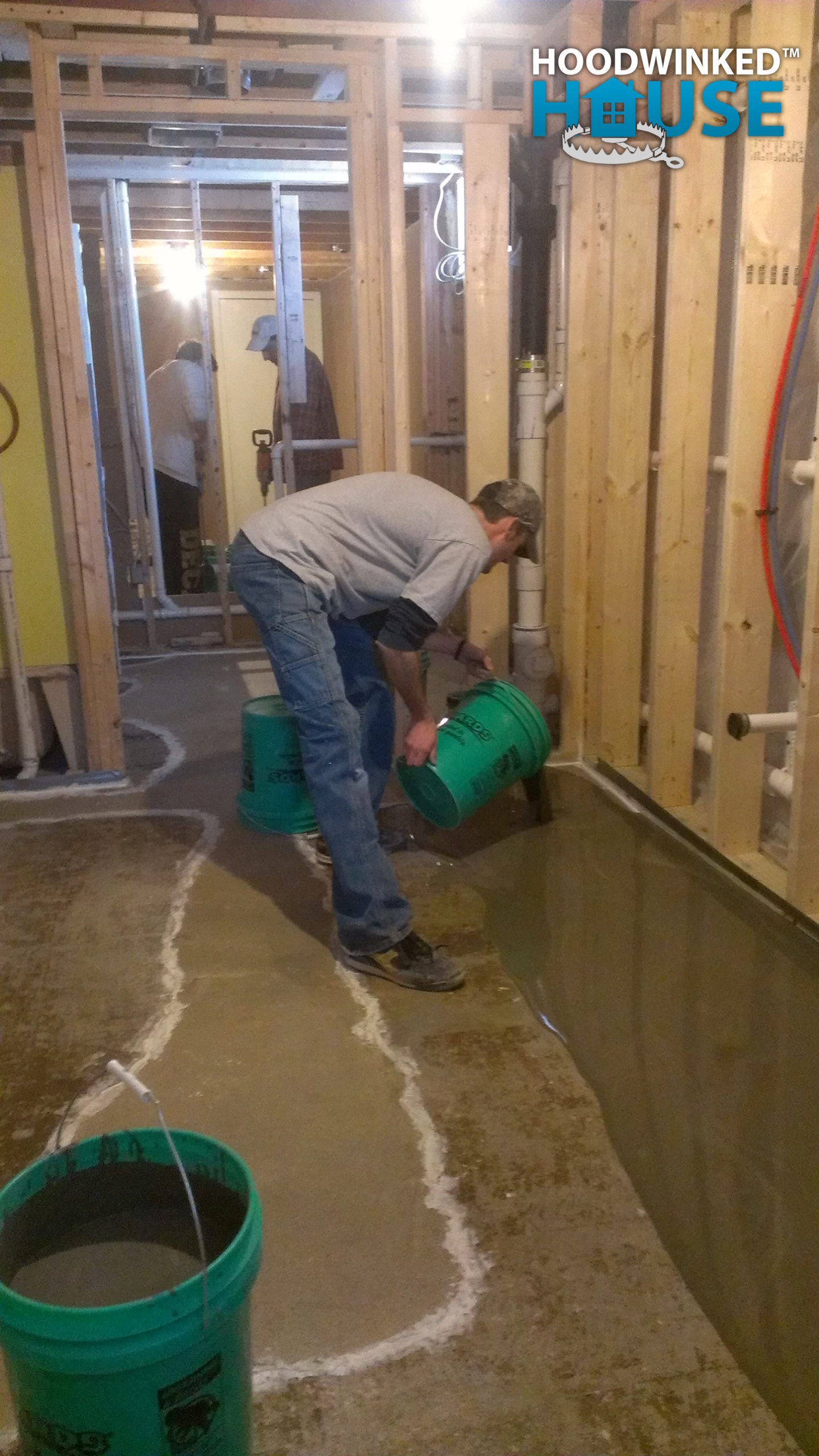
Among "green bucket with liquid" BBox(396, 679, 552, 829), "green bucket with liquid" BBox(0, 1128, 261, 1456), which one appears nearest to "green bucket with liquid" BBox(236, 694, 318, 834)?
"green bucket with liquid" BBox(396, 679, 552, 829)

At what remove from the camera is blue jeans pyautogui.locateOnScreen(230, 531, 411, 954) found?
249cm

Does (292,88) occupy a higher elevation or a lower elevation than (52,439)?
higher

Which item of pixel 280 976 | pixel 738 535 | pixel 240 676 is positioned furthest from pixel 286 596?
pixel 240 676

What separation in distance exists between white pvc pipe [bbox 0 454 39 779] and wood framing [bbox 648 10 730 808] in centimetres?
222

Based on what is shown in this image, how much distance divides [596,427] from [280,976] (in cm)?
220

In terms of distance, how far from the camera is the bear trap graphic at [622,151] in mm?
3109

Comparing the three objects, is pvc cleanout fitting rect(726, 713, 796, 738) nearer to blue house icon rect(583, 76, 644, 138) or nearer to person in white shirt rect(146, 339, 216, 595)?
blue house icon rect(583, 76, 644, 138)

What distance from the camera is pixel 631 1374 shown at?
1.43 metres

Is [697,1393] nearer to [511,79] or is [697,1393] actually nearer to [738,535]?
[738,535]

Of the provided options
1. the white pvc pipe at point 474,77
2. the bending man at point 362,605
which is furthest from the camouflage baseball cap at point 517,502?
the white pvc pipe at point 474,77

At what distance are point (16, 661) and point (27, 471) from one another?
0.69 metres

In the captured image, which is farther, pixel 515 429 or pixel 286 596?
pixel 515 429

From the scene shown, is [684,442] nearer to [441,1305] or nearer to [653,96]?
[653,96]

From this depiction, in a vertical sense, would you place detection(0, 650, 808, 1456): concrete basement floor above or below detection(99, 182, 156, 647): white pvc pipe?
below
